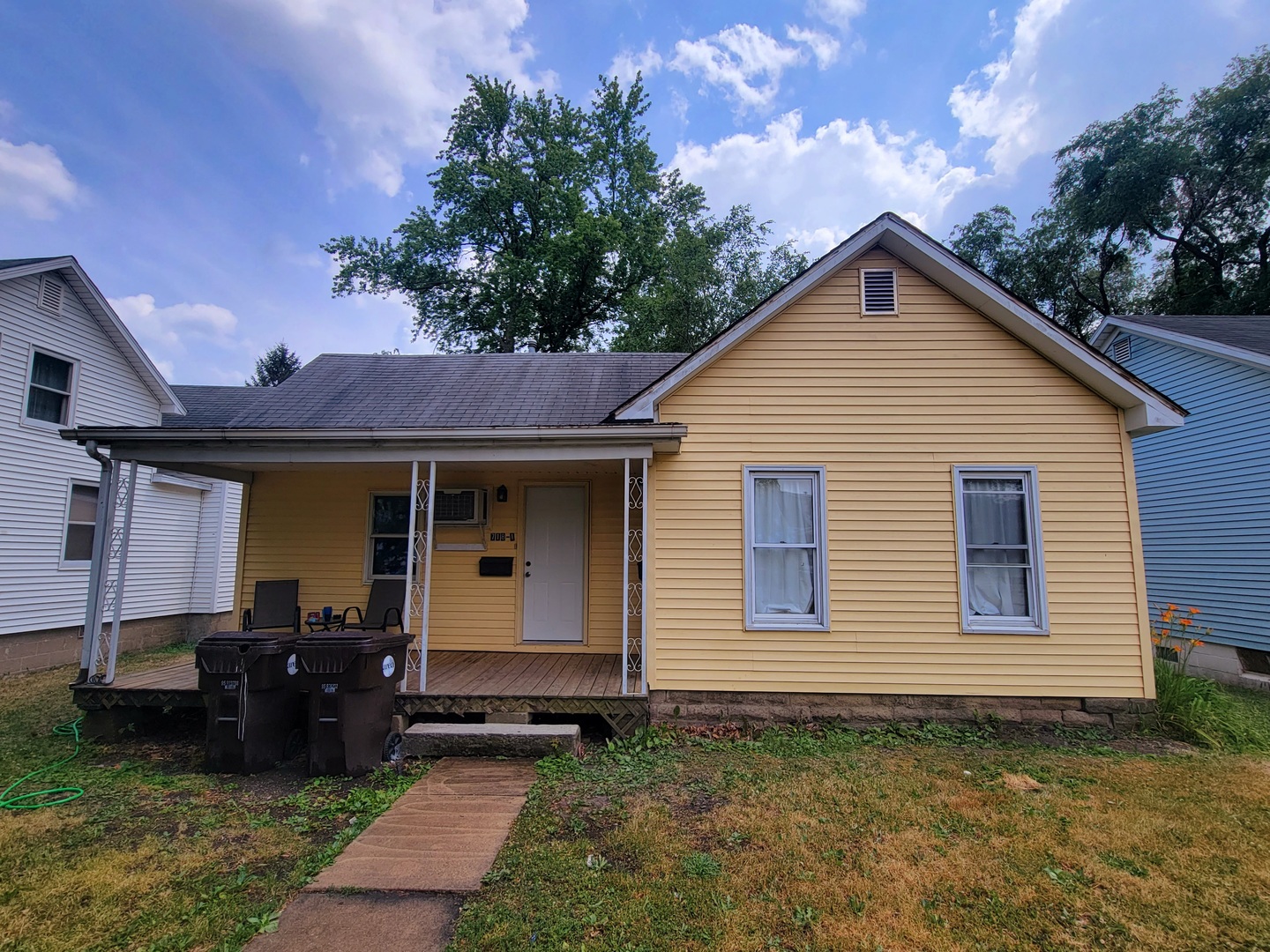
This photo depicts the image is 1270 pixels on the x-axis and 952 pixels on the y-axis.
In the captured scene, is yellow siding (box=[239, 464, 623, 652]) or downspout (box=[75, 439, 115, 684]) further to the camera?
yellow siding (box=[239, 464, 623, 652])

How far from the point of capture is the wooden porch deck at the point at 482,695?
545 centimetres

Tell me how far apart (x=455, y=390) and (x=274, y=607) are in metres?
3.66

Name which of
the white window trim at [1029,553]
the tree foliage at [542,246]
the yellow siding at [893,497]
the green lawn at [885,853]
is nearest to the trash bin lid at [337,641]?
the green lawn at [885,853]

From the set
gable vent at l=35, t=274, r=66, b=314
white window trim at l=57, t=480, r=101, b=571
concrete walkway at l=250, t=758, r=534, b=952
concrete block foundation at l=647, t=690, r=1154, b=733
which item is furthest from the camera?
white window trim at l=57, t=480, r=101, b=571

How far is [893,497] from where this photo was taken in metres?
6.00

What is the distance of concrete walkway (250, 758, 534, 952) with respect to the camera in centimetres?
274

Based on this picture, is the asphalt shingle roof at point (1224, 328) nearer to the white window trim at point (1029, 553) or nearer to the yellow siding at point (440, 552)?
the white window trim at point (1029, 553)

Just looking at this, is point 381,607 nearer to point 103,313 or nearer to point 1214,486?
point 103,313

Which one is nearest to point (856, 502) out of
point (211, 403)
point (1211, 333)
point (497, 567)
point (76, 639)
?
point (497, 567)

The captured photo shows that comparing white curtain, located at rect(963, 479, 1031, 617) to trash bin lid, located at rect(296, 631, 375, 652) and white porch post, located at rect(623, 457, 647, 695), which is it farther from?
trash bin lid, located at rect(296, 631, 375, 652)

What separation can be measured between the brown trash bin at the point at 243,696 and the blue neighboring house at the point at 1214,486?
1128 cm

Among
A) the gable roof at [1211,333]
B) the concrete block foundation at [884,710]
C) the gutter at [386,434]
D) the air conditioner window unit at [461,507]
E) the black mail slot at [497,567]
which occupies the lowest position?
the concrete block foundation at [884,710]

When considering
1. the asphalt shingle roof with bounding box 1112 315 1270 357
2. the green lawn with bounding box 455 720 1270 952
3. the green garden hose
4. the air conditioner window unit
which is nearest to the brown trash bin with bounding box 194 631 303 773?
the green garden hose

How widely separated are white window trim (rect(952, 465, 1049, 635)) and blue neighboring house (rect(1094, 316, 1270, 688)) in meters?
4.05
